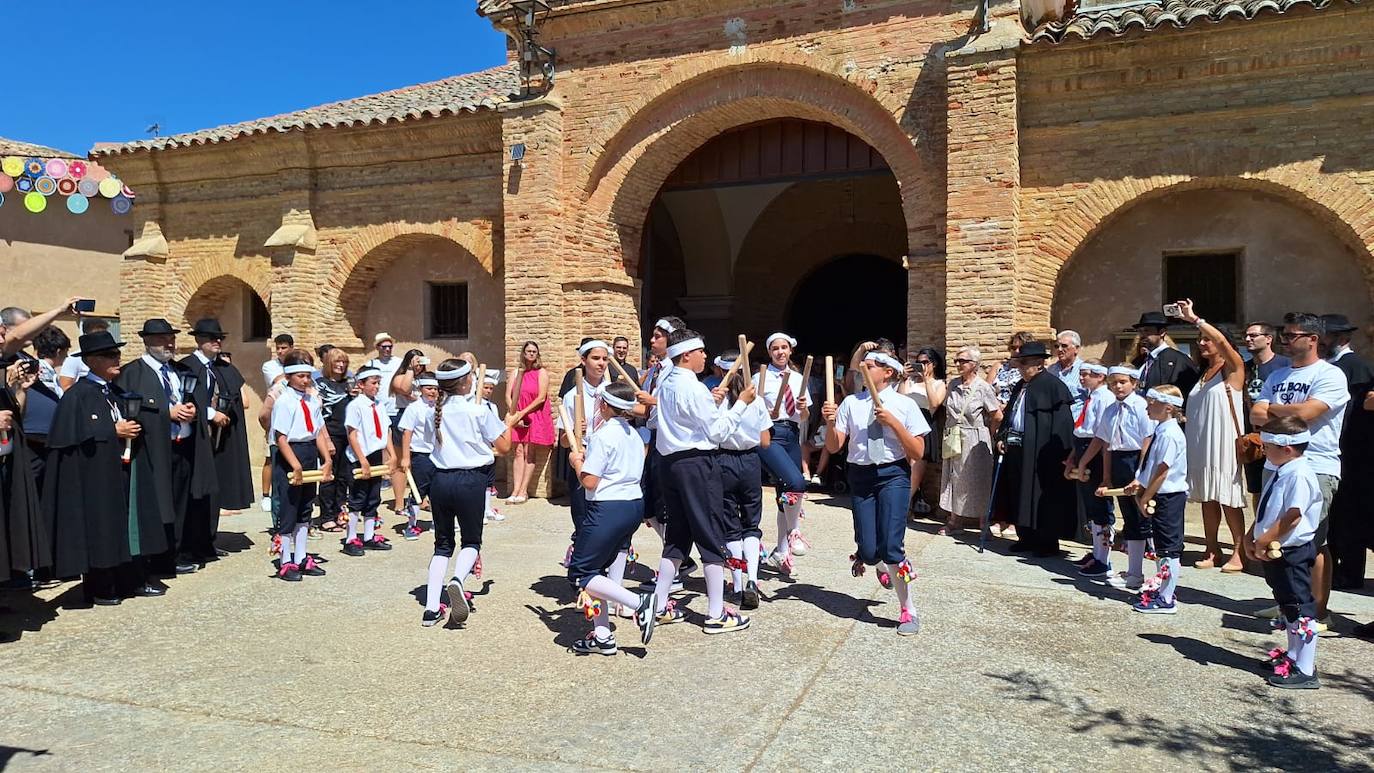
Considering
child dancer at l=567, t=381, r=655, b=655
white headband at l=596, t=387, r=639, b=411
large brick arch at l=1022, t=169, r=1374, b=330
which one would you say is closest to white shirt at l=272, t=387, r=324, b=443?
child dancer at l=567, t=381, r=655, b=655

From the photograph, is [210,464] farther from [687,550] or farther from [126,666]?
[687,550]

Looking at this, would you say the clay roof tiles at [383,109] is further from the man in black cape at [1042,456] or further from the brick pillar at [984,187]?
the man in black cape at [1042,456]

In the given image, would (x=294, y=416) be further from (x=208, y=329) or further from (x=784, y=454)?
A: (x=784, y=454)

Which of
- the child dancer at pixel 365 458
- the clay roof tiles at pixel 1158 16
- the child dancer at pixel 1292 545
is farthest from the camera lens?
the clay roof tiles at pixel 1158 16

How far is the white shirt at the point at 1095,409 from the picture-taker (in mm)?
7000

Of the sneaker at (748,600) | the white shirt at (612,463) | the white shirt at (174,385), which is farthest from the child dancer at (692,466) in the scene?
the white shirt at (174,385)

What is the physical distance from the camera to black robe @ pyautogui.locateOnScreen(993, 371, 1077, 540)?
765cm

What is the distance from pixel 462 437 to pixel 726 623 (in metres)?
1.98

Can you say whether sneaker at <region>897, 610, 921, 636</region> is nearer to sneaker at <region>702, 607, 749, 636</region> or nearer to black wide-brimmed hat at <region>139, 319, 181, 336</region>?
sneaker at <region>702, 607, 749, 636</region>

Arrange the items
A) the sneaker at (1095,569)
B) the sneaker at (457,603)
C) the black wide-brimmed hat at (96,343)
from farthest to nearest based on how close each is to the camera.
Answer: the sneaker at (1095,569) < the black wide-brimmed hat at (96,343) < the sneaker at (457,603)

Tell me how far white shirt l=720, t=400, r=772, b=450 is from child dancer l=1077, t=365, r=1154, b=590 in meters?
2.55

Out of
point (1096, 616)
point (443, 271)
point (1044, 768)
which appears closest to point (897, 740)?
point (1044, 768)

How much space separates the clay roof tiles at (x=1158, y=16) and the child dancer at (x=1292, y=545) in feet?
17.7

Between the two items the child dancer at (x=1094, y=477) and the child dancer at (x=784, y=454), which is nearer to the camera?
the child dancer at (x=784, y=454)
